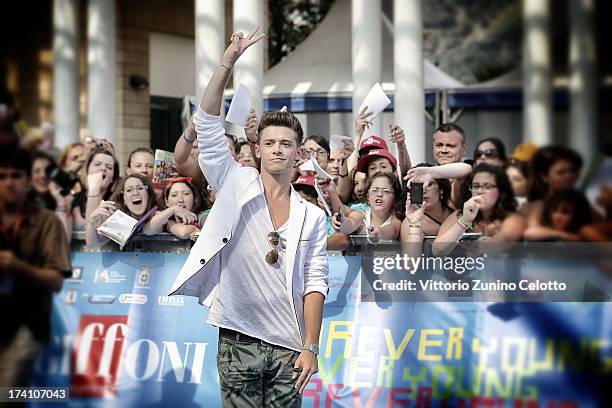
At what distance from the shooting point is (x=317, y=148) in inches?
242

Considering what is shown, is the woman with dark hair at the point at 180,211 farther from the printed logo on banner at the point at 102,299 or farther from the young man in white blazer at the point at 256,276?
the young man in white blazer at the point at 256,276

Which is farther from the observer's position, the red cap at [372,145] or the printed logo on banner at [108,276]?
the red cap at [372,145]

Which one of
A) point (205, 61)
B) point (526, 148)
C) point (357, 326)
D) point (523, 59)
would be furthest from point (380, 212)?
point (205, 61)

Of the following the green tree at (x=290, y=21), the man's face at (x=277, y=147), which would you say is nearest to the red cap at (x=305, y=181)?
the man's face at (x=277, y=147)

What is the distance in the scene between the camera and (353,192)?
578cm

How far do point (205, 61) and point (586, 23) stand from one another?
37.8 ft

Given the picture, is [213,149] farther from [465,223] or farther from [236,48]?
[465,223]

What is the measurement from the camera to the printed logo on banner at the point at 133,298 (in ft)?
16.1

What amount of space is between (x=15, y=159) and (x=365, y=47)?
28.9ft

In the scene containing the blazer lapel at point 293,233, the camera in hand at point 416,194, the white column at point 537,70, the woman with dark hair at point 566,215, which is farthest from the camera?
the camera in hand at point 416,194

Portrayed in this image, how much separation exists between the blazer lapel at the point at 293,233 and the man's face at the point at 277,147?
0.16m

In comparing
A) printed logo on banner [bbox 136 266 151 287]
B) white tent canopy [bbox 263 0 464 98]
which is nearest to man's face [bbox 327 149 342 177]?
printed logo on banner [bbox 136 266 151 287]

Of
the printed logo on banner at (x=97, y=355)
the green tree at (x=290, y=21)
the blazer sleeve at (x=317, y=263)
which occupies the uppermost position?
the green tree at (x=290, y=21)

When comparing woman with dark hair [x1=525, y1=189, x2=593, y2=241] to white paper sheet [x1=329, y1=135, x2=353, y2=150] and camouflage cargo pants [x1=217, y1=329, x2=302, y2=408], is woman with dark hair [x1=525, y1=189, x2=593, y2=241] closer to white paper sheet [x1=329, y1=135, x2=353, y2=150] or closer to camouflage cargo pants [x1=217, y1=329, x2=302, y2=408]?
camouflage cargo pants [x1=217, y1=329, x2=302, y2=408]
